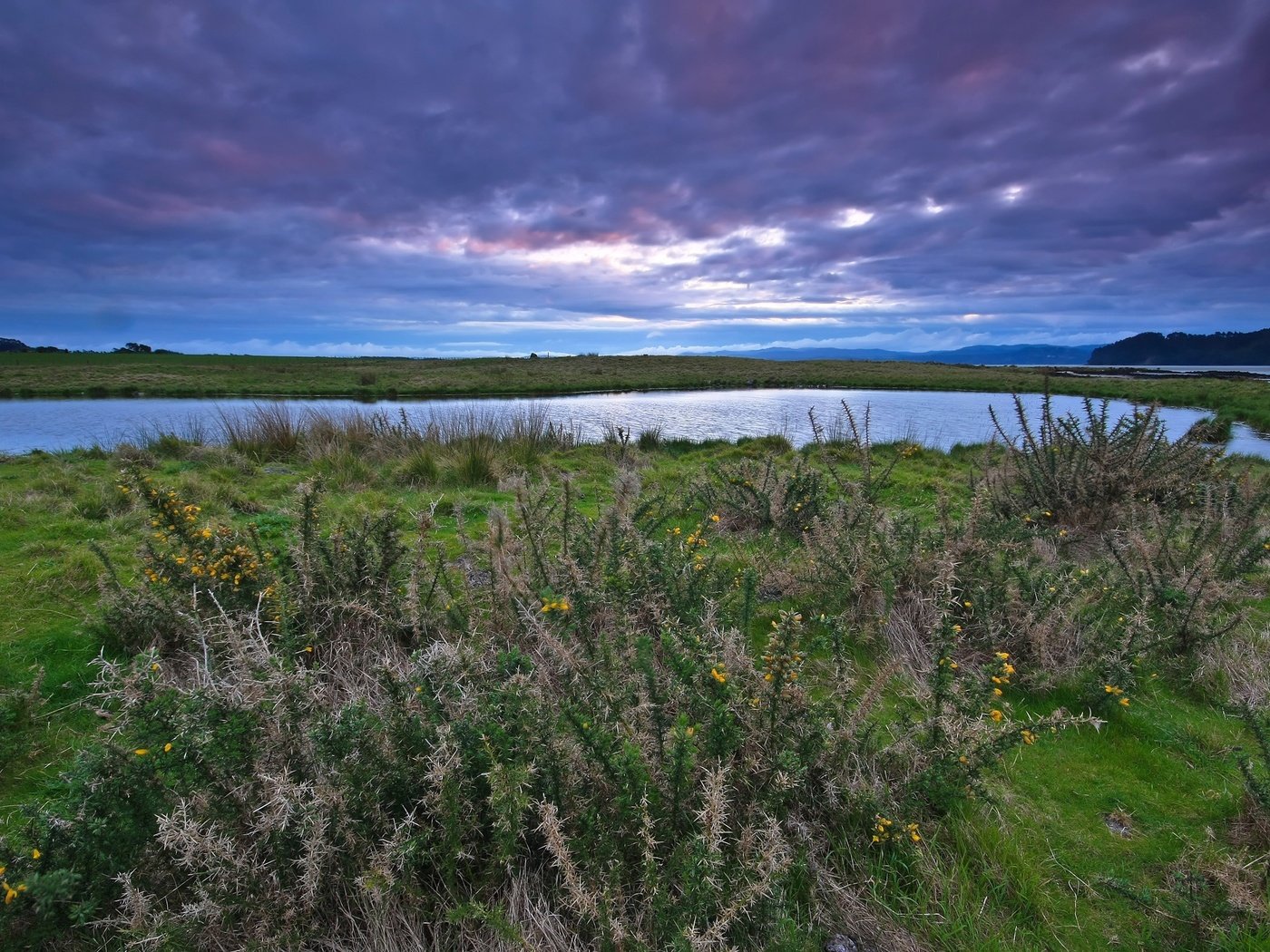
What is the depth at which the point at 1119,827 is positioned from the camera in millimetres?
2451

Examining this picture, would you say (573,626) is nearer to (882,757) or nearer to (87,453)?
(882,757)

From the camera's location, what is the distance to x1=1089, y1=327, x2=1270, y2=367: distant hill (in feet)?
451

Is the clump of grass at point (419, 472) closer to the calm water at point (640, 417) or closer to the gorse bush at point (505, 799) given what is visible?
the calm water at point (640, 417)

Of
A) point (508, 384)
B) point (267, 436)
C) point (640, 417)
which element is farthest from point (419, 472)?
point (508, 384)

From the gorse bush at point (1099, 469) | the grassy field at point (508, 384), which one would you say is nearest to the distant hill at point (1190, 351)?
the grassy field at point (508, 384)

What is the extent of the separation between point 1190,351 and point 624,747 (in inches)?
8365

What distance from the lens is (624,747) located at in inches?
77.6

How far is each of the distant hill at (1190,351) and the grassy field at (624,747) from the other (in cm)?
16557

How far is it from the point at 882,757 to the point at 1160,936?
3.13 ft

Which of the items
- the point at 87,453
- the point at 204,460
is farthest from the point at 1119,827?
the point at 87,453

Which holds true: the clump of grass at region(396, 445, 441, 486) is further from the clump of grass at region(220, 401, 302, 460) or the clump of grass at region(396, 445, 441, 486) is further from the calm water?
the calm water

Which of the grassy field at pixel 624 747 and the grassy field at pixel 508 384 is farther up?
the grassy field at pixel 508 384

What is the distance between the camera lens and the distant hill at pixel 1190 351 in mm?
137500

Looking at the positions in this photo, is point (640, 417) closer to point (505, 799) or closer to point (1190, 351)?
point (505, 799)
